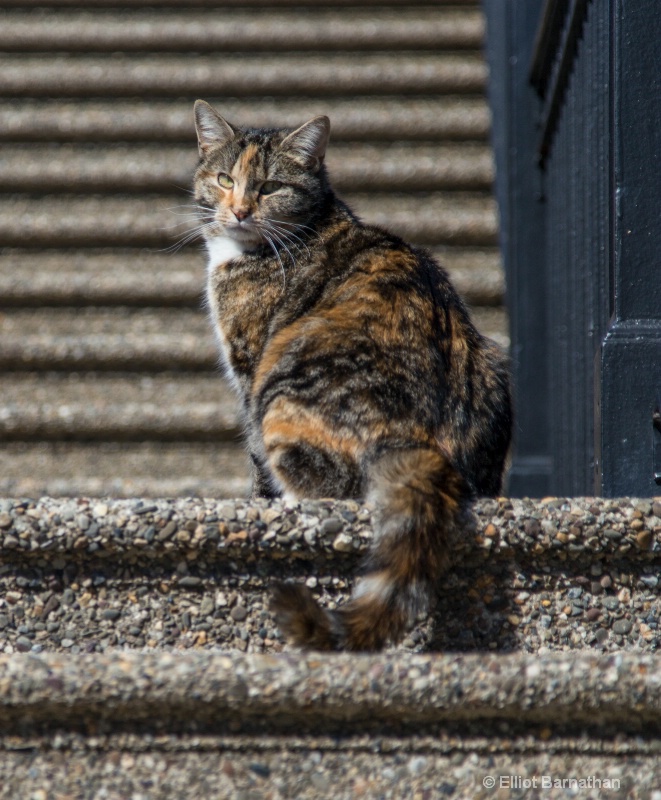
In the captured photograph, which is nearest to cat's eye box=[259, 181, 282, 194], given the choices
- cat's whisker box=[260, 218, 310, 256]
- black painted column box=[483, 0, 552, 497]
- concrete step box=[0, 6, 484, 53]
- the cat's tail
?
cat's whisker box=[260, 218, 310, 256]

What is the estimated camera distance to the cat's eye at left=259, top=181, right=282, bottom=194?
216cm

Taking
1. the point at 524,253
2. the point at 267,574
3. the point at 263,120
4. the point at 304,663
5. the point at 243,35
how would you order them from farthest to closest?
the point at 243,35 < the point at 263,120 < the point at 524,253 < the point at 267,574 < the point at 304,663

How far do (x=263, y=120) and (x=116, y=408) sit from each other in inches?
43.0

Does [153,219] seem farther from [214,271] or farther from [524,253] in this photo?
[524,253]

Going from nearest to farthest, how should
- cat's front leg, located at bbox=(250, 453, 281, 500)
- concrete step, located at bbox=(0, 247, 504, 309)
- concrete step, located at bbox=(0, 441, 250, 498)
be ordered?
cat's front leg, located at bbox=(250, 453, 281, 500) → concrete step, located at bbox=(0, 441, 250, 498) → concrete step, located at bbox=(0, 247, 504, 309)

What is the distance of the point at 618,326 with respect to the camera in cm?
155

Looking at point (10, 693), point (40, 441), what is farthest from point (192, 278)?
point (10, 693)

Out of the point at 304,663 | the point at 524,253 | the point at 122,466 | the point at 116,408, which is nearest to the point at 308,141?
the point at 524,253

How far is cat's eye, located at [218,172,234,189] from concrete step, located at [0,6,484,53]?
1137mm

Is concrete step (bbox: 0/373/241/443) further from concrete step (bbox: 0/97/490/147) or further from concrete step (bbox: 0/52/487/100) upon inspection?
concrete step (bbox: 0/52/487/100)

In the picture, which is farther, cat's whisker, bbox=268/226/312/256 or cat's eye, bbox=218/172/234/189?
cat's eye, bbox=218/172/234/189

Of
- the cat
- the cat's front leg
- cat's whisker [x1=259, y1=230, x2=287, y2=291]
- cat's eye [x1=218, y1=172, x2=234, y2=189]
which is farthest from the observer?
cat's eye [x1=218, y1=172, x2=234, y2=189]

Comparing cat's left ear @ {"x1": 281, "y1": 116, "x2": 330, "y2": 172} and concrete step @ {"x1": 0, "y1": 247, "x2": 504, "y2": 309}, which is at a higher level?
cat's left ear @ {"x1": 281, "y1": 116, "x2": 330, "y2": 172}

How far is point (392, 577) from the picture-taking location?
125 cm
